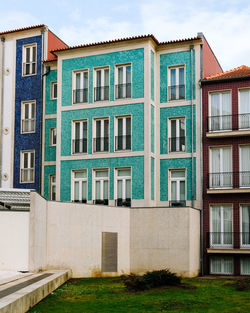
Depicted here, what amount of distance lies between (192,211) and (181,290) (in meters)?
7.80

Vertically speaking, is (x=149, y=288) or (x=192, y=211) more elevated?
(x=192, y=211)

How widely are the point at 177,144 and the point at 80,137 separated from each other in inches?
227

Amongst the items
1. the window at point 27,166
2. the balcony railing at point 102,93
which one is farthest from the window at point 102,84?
the window at point 27,166

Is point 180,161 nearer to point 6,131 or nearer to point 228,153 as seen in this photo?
point 228,153

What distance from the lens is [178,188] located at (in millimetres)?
31000

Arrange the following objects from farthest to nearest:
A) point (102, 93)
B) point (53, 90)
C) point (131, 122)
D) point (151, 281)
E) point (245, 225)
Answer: point (53, 90) < point (102, 93) < point (131, 122) < point (245, 225) < point (151, 281)

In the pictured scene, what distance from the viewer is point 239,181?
2975 cm

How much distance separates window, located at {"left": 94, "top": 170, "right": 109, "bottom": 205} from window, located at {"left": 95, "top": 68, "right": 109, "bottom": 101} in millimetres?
4402

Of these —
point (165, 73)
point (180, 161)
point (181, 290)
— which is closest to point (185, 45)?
point (165, 73)

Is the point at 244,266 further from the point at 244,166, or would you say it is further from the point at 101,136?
the point at 101,136

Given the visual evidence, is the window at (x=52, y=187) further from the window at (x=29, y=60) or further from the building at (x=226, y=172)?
the building at (x=226, y=172)

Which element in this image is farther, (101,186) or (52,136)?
(52,136)

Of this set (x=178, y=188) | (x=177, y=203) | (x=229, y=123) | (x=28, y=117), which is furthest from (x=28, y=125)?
(x=229, y=123)

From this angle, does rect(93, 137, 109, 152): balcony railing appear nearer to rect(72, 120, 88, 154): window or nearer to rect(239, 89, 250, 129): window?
rect(72, 120, 88, 154): window
